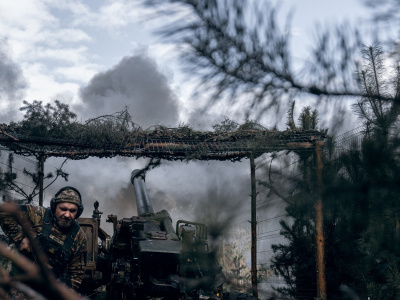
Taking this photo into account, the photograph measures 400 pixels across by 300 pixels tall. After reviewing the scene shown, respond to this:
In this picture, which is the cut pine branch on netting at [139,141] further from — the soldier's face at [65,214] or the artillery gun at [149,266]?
the soldier's face at [65,214]

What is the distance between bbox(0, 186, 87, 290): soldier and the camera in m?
5.25

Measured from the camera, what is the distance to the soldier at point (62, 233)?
5254 mm

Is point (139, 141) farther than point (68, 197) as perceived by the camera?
Yes

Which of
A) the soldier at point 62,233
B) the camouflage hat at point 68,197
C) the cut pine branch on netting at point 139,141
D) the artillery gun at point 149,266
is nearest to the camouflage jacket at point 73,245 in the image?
the soldier at point 62,233

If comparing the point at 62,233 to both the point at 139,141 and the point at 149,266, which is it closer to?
the point at 149,266

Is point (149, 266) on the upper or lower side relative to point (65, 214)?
lower

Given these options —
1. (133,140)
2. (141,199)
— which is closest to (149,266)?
(133,140)

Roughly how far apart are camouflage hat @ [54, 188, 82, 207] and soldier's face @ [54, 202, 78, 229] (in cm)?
5

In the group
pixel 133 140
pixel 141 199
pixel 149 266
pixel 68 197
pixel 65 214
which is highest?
pixel 133 140

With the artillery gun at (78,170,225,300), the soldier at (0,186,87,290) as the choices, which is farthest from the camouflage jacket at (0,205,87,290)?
the artillery gun at (78,170,225,300)

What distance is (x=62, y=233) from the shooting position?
217 inches

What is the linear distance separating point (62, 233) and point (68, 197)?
455 millimetres

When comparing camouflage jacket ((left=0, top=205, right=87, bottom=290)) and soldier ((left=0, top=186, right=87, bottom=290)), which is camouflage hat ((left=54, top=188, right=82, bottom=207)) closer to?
soldier ((left=0, top=186, right=87, bottom=290))

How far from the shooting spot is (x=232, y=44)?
7.18ft
